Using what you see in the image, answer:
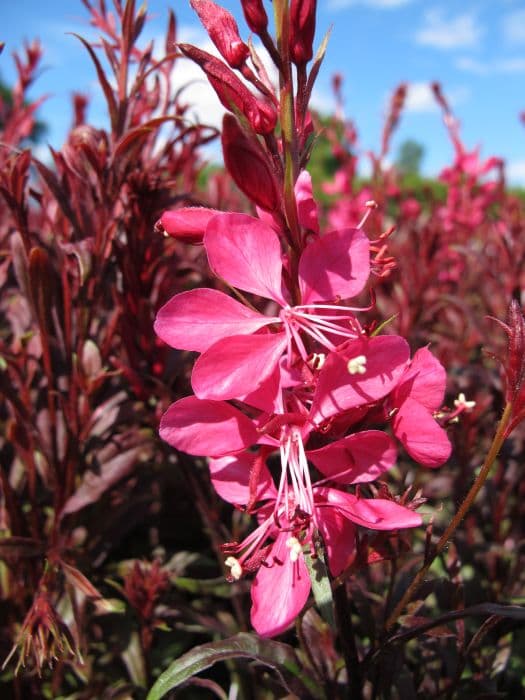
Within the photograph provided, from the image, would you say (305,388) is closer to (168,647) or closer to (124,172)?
(124,172)

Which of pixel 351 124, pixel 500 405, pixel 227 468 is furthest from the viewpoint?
pixel 351 124

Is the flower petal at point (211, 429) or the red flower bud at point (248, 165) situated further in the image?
the flower petal at point (211, 429)

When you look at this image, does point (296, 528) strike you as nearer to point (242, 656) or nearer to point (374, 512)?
point (374, 512)

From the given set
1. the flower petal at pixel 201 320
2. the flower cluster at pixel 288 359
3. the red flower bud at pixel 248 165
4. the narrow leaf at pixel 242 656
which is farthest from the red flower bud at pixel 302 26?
the narrow leaf at pixel 242 656

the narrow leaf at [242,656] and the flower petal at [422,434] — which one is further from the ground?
the flower petal at [422,434]

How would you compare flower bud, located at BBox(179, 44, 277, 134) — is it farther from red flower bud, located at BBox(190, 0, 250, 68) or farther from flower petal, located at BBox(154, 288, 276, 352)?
flower petal, located at BBox(154, 288, 276, 352)

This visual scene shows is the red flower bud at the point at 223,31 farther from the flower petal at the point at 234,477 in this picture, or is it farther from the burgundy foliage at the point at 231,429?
the flower petal at the point at 234,477

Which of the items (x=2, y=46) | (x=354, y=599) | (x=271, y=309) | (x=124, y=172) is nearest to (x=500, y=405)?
(x=271, y=309)

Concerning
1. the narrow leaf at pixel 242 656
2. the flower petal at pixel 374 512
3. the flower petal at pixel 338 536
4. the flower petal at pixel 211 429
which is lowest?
the narrow leaf at pixel 242 656

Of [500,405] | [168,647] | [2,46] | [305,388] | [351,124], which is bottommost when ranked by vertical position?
[168,647]
